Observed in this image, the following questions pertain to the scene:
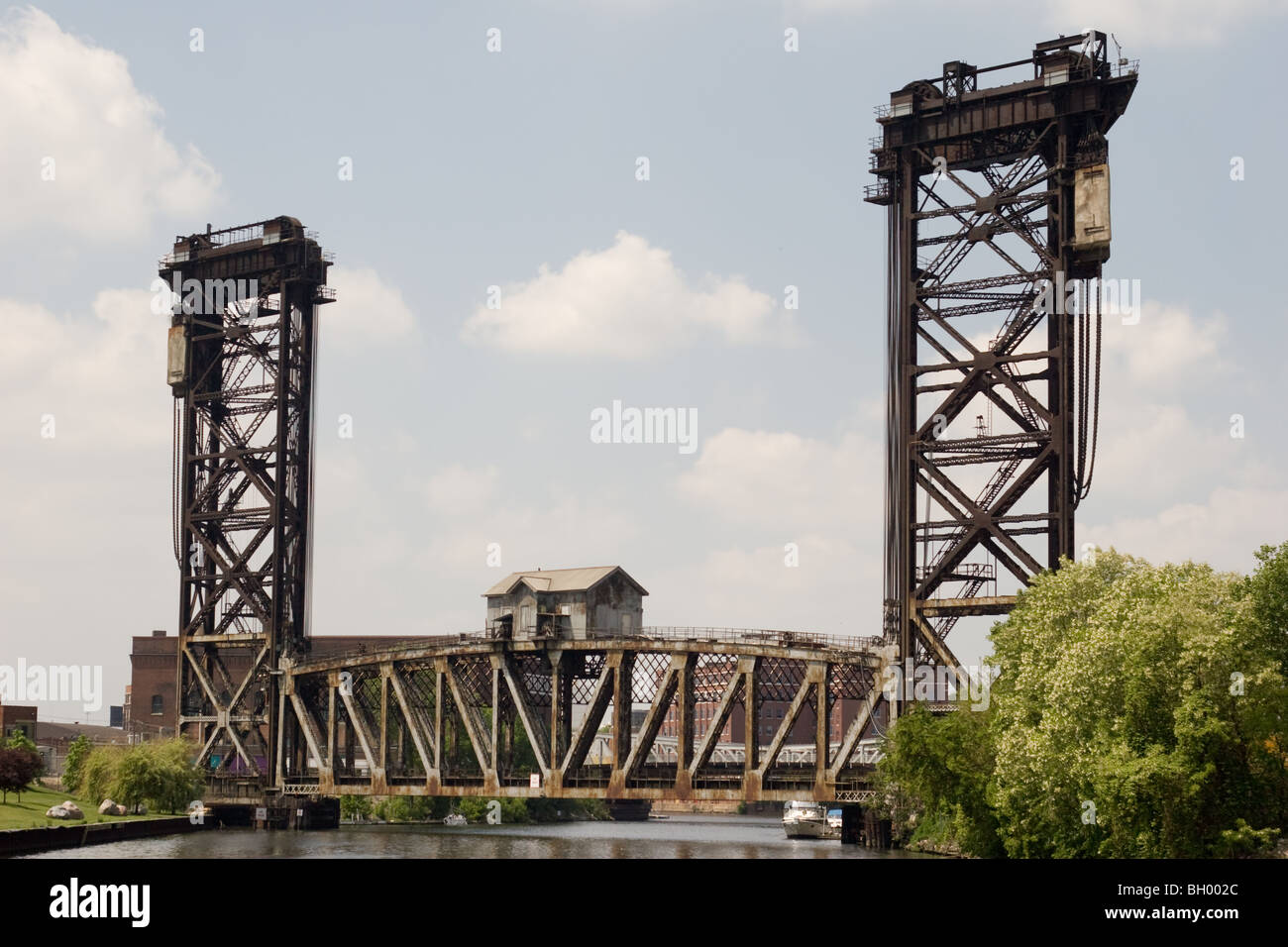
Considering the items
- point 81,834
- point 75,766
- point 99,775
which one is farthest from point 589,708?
point 75,766

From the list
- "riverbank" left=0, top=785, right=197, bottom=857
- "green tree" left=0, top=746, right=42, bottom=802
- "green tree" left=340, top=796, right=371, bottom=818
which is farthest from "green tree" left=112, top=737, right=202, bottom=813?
"green tree" left=340, top=796, right=371, bottom=818

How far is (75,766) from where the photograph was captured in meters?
97.6

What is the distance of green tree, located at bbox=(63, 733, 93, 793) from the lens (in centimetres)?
9631

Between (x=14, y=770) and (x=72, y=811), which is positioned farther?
(x=72, y=811)

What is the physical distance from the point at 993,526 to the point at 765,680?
572 inches

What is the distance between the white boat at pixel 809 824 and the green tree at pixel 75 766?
4155 cm

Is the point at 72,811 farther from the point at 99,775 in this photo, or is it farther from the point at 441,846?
the point at 441,846

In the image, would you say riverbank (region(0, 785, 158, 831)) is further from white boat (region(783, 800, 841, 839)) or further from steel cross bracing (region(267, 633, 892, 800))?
white boat (region(783, 800, 841, 839))

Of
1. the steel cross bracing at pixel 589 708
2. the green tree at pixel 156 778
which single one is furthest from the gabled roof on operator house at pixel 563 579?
the green tree at pixel 156 778

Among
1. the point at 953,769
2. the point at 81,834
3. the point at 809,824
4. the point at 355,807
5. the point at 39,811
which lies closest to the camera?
the point at 953,769

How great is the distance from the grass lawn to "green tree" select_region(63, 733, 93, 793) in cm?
84

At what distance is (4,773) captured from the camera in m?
74.1

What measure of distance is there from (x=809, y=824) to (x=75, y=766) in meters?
44.4

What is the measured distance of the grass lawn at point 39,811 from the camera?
226 feet
